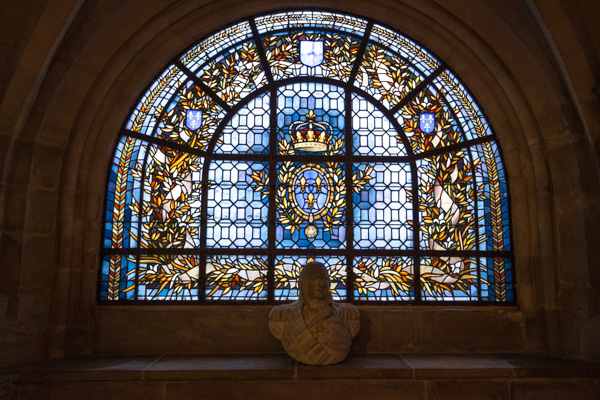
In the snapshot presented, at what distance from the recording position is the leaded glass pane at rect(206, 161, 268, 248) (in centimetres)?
467

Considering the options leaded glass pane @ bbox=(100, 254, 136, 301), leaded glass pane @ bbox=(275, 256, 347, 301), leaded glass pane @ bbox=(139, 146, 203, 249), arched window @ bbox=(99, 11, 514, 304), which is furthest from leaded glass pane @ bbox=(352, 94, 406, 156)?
leaded glass pane @ bbox=(100, 254, 136, 301)

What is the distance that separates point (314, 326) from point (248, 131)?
6.52 ft

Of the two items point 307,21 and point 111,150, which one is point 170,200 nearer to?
point 111,150

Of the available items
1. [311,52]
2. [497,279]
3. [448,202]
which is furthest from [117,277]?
[497,279]

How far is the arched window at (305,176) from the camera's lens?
4.59 meters

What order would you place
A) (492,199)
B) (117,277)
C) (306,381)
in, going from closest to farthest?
(306,381)
(117,277)
(492,199)

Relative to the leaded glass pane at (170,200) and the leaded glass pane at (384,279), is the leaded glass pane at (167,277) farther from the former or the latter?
the leaded glass pane at (384,279)

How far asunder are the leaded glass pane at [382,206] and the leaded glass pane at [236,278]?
0.94m

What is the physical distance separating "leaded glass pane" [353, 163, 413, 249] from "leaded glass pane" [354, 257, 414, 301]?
0.14 metres

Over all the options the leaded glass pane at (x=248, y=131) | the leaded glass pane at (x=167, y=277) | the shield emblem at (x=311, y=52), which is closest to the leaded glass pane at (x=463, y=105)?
the shield emblem at (x=311, y=52)

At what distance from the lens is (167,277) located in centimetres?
455

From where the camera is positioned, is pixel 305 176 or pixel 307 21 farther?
pixel 307 21

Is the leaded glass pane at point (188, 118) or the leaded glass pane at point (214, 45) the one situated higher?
the leaded glass pane at point (214, 45)

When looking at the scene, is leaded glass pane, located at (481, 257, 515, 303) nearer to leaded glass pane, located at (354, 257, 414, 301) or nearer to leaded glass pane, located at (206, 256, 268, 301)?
leaded glass pane, located at (354, 257, 414, 301)
